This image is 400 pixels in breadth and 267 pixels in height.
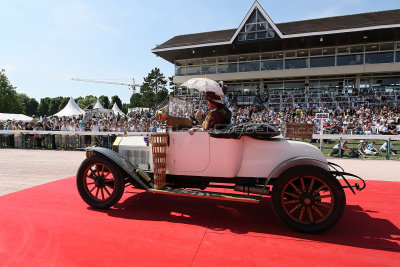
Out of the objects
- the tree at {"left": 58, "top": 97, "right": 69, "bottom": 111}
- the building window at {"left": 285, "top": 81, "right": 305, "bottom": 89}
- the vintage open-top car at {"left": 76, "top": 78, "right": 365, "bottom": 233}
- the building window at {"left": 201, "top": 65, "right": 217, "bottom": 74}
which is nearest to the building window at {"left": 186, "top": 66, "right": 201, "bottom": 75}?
the building window at {"left": 201, "top": 65, "right": 217, "bottom": 74}

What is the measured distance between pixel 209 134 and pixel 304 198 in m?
1.45

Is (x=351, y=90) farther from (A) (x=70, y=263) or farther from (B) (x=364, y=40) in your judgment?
(A) (x=70, y=263)

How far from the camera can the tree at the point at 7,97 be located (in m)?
42.5

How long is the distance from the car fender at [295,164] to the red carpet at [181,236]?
0.73 metres

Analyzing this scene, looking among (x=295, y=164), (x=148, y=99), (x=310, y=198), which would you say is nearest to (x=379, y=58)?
(x=295, y=164)

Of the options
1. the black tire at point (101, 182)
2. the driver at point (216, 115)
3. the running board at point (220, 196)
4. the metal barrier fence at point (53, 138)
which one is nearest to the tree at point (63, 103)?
the metal barrier fence at point (53, 138)

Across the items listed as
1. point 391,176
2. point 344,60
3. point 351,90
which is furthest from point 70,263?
point 344,60

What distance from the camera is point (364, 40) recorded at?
1998 cm

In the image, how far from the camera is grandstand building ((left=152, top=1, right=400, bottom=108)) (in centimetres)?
1931

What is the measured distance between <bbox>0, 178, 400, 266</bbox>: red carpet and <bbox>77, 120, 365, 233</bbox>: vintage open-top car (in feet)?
0.99

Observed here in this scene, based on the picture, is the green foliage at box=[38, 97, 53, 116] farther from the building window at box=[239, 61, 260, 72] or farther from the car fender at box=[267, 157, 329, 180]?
the car fender at box=[267, 157, 329, 180]

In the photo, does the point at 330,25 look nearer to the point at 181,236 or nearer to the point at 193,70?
the point at 193,70

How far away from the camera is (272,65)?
72.9 feet

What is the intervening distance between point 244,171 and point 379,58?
73.8 feet
